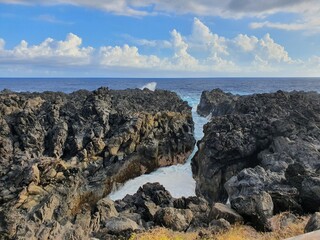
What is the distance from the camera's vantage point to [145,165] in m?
44.2

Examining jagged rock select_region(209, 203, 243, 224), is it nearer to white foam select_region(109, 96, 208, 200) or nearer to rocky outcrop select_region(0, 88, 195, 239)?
rocky outcrop select_region(0, 88, 195, 239)

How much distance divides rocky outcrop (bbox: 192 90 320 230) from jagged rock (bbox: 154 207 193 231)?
315 cm

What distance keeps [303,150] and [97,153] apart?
69.8 feet

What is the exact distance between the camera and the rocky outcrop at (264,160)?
1970 cm

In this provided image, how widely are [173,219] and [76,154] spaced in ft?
73.8

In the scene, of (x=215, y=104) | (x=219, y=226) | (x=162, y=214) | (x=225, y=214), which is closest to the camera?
(x=219, y=226)

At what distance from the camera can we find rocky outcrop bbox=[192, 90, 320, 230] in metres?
19.7

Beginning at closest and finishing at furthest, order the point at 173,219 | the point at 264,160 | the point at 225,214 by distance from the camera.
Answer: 1. the point at 225,214
2. the point at 173,219
3. the point at 264,160

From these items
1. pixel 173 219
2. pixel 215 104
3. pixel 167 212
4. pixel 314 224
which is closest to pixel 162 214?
pixel 167 212

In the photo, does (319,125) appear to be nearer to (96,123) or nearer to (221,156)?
(221,156)

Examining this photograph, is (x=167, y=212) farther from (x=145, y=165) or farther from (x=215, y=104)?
(x=215, y=104)

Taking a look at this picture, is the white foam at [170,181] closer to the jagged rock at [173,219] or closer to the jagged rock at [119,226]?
the jagged rock at [173,219]

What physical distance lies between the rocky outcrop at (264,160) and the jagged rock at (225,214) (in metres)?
0.38

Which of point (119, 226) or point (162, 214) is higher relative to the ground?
point (119, 226)
